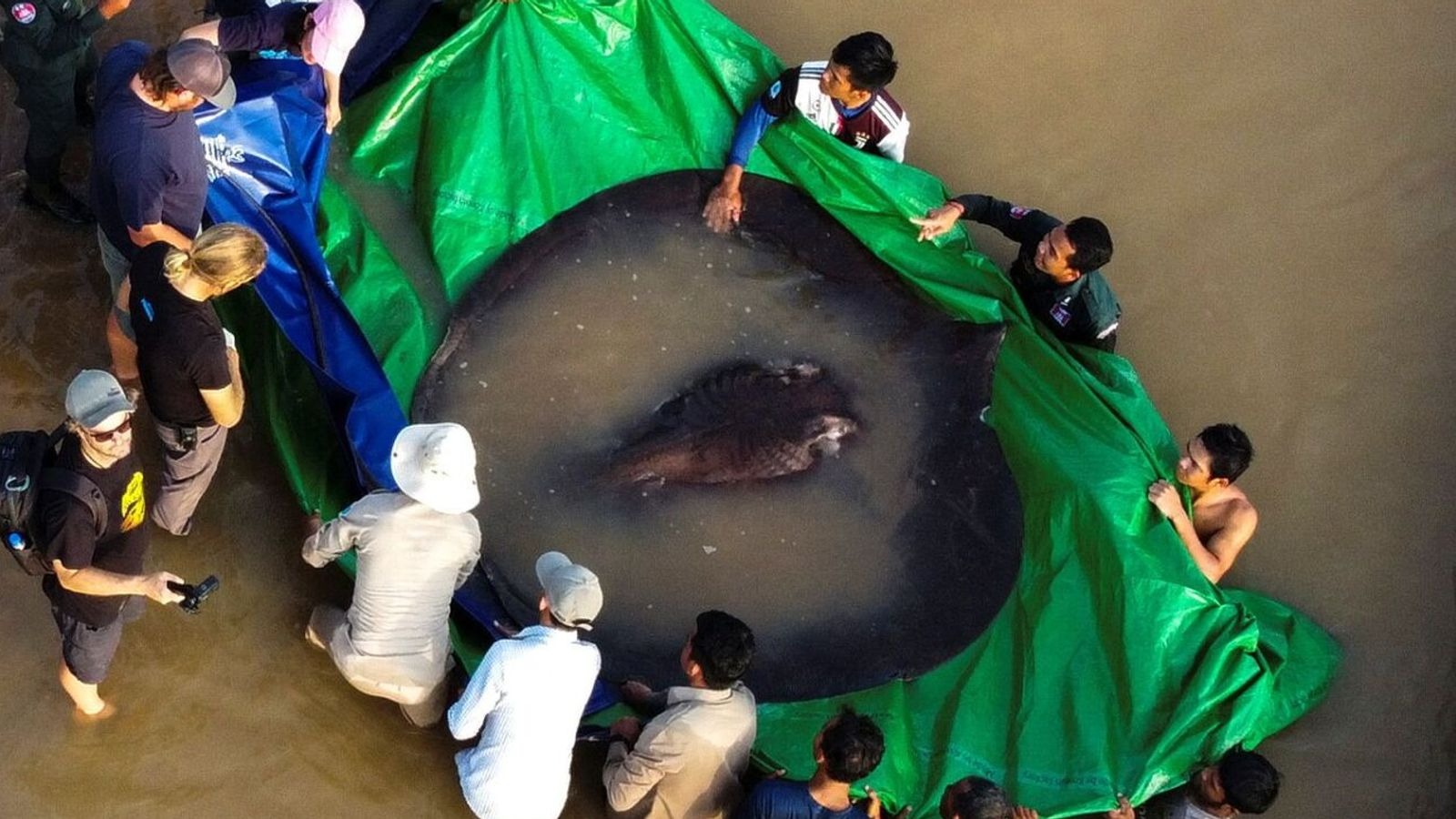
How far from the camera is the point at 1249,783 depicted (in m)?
3.80

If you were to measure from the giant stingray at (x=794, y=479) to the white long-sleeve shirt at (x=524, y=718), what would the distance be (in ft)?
1.90

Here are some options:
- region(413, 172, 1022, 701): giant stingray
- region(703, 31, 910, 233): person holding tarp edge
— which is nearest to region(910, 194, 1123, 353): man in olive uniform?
region(413, 172, 1022, 701): giant stingray

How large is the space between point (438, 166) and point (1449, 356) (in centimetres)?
396

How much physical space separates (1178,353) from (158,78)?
3.79 m

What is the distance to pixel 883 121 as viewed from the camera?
485cm

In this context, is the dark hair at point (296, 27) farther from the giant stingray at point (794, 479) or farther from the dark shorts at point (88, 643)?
the dark shorts at point (88, 643)

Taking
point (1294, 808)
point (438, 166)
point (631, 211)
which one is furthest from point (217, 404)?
point (1294, 808)

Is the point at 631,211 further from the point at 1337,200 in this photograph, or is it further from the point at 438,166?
the point at 1337,200

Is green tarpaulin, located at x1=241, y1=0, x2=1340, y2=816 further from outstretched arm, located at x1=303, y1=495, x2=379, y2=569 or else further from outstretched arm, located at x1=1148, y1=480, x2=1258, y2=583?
outstretched arm, located at x1=303, y1=495, x2=379, y2=569

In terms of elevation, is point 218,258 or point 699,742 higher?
point 218,258

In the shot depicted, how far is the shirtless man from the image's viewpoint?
4.20m

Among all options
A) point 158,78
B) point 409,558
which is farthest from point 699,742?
point 158,78

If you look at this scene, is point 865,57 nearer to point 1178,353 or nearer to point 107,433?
point 1178,353

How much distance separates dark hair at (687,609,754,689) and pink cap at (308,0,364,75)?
2359mm
